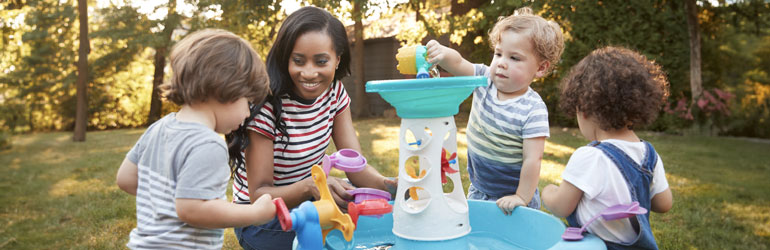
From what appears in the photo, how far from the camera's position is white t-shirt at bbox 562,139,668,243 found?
72.0 inches

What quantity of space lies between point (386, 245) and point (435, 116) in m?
0.62

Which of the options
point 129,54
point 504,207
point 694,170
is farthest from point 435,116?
point 129,54

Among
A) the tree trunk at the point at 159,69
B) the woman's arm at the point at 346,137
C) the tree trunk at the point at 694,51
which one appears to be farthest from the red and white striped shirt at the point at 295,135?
the tree trunk at the point at 159,69

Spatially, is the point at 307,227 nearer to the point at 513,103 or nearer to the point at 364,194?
the point at 364,194

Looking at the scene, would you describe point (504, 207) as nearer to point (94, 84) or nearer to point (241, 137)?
point (241, 137)

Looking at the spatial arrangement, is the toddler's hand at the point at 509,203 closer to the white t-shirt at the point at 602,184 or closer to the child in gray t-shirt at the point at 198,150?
the white t-shirt at the point at 602,184

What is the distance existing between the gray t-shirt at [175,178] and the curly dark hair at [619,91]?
125cm

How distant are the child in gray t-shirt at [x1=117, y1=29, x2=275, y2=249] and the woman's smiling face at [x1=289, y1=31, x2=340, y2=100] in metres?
0.43

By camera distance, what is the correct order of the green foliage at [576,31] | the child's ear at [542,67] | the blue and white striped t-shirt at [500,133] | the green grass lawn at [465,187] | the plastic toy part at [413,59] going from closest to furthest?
the plastic toy part at [413,59] → the blue and white striped t-shirt at [500,133] → the child's ear at [542,67] → the green grass lawn at [465,187] → the green foliage at [576,31]

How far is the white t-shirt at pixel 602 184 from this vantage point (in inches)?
72.0

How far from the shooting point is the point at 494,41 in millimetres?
2504

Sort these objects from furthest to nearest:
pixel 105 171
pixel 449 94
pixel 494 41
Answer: pixel 105 171, pixel 494 41, pixel 449 94

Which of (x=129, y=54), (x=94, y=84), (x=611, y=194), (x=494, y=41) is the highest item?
(x=494, y=41)

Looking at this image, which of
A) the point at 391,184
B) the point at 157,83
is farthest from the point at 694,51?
the point at 157,83
